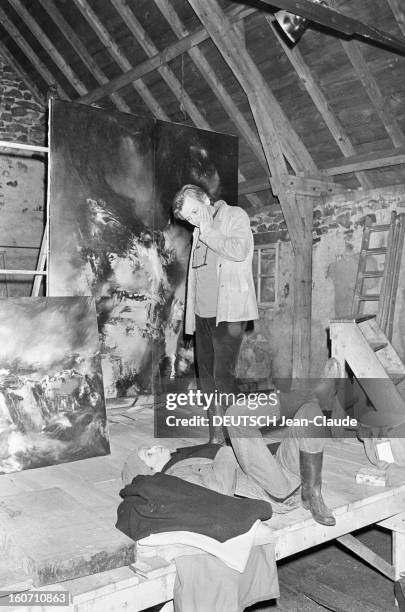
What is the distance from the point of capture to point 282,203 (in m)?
6.96

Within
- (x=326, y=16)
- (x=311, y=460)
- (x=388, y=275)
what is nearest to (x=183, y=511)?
(x=311, y=460)

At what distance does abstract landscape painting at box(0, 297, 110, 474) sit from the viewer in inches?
129

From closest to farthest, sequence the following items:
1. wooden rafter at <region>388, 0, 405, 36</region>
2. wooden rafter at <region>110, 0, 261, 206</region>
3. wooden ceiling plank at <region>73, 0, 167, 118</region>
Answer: wooden rafter at <region>388, 0, 405, 36</region> < wooden rafter at <region>110, 0, 261, 206</region> < wooden ceiling plank at <region>73, 0, 167, 118</region>

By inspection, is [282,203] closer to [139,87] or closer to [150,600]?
[139,87]

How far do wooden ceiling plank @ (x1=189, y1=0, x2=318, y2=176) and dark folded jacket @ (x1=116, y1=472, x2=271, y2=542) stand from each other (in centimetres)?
484

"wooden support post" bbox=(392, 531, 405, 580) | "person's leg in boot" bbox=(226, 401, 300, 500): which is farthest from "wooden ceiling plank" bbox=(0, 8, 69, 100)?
"wooden support post" bbox=(392, 531, 405, 580)

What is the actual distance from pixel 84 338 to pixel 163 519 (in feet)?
6.01

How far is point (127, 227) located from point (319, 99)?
2388 mm

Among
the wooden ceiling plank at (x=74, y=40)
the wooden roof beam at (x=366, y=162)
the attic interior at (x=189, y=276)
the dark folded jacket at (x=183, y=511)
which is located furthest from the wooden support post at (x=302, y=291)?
the dark folded jacket at (x=183, y=511)

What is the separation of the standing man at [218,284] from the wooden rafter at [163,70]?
4023 millimetres

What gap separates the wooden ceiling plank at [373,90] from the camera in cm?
534

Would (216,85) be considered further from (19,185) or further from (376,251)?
(19,185)

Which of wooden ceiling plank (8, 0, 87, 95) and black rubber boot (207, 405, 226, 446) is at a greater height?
wooden ceiling plank (8, 0, 87, 95)

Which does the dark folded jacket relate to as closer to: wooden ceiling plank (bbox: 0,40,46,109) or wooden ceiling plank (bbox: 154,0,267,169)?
wooden ceiling plank (bbox: 154,0,267,169)
